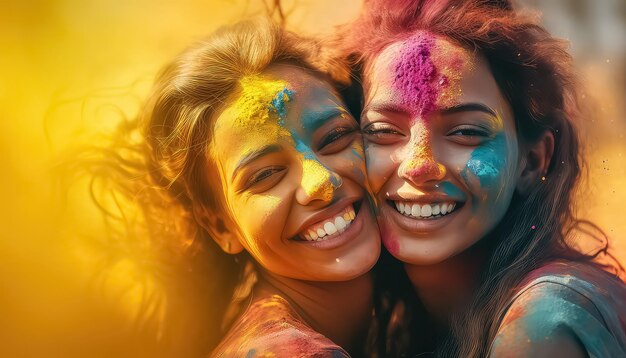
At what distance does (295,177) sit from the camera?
2.57 meters

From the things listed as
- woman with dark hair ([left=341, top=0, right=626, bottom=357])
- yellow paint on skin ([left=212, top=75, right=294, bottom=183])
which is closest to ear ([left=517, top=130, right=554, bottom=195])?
woman with dark hair ([left=341, top=0, right=626, bottom=357])

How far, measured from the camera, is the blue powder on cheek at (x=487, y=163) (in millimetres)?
2576

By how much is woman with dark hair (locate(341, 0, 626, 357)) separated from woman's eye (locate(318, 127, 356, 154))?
0.28 ft

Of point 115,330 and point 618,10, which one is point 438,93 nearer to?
point 618,10

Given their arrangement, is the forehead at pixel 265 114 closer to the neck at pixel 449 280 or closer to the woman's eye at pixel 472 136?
the woman's eye at pixel 472 136

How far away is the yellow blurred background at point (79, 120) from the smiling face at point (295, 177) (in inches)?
15.9

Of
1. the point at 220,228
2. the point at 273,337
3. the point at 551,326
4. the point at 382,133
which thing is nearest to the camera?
the point at 551,326

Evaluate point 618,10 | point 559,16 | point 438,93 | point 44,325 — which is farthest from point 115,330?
point 618,10

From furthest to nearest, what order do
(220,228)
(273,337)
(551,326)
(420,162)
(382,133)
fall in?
(220,228) → (382,133) → (420,162) → (273,337) → (551,326)

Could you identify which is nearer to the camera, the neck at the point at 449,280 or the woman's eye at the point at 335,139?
the woman's eye at the point at 335,139

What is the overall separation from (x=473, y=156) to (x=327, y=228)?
0.55 meters

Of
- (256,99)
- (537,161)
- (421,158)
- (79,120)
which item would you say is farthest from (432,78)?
(79,120)

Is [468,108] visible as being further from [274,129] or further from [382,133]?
[274,129]

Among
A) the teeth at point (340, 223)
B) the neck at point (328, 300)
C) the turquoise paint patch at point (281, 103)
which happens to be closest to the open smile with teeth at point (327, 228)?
the teeth at point (340, 223)
